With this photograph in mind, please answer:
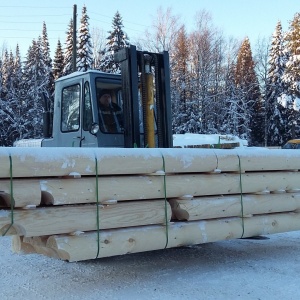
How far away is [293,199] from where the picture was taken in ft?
20.2

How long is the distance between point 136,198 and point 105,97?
2308 mm

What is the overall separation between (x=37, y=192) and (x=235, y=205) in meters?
2.52

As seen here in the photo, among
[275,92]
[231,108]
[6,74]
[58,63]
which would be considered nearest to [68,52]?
[58,63]

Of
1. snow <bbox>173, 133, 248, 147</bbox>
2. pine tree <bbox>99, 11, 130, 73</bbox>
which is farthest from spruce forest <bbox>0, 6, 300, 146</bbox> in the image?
snow <bbox>173, 133, 248, 147</bbox>

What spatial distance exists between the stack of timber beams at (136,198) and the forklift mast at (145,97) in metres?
1.31

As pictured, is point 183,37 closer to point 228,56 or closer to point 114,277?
point 228,56

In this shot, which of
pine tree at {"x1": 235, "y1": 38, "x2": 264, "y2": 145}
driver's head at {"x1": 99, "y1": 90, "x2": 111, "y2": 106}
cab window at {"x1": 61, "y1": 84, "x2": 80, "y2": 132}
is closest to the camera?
driver's head at {"x1": 99, "y1": 90, "x2": 111, "y2": 106}

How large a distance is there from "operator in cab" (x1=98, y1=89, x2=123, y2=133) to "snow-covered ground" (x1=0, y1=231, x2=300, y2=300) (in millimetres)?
1843

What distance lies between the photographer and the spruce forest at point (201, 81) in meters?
37.2

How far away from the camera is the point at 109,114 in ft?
21.8

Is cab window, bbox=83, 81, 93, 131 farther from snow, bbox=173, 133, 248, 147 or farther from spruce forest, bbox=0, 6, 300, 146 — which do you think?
spruce forest, bbox=0, 6, 300, 146

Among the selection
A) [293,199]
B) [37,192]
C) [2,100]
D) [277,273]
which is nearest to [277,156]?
[293,199]

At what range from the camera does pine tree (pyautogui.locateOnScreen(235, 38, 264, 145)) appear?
1790 inches

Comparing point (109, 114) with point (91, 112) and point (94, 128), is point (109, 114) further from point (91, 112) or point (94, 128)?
point (94, 128)
